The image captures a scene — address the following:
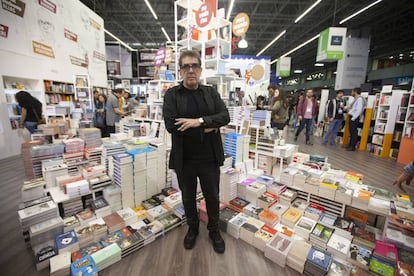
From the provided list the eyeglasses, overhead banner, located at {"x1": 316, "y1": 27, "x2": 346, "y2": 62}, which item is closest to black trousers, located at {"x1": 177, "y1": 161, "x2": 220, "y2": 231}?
the eyeglasses

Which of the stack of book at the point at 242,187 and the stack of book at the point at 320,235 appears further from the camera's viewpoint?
the stack of book at the point at 242,187

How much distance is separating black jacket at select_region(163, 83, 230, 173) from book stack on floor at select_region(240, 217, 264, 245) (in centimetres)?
86

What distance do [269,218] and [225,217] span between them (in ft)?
1.67

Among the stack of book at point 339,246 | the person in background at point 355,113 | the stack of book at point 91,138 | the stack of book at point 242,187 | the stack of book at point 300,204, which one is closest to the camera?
the stack of book at point 339,246

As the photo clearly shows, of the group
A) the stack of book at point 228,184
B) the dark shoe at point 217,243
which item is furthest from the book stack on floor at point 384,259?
the stack of book at point 228,184

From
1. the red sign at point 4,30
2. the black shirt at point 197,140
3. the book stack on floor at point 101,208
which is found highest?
the red sign at point 4,30

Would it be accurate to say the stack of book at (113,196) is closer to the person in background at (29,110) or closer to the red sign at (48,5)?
the person in background at (29,110)

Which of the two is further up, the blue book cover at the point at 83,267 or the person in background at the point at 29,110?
the person in background at the point at 29,110

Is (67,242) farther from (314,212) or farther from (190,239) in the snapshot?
(314,212)

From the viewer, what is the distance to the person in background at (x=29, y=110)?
4024 mm

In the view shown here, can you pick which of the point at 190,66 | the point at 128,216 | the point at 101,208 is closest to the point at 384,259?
the point at 190,66

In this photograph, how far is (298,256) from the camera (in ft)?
5.66

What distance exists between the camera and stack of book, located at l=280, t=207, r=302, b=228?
2.20 m

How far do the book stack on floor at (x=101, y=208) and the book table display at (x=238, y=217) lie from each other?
1cm
